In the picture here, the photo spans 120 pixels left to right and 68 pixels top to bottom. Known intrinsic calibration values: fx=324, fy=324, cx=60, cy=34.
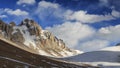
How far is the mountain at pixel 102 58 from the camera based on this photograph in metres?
129

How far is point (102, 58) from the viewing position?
144 meters

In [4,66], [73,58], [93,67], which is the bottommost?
[4,66]

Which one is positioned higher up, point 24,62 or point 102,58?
point 102,58

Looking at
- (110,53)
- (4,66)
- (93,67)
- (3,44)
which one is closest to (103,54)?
(110,53)

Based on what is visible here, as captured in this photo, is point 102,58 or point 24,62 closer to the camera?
point 24,62

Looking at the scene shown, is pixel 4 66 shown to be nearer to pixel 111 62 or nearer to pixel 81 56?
pixel 111 62

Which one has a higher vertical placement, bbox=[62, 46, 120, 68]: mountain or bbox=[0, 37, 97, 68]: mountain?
bbox=[62, 46, 120, 68]: mountain

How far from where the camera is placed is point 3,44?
441 ft

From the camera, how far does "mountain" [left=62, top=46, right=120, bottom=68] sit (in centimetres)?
12904

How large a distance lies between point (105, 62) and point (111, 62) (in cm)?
301

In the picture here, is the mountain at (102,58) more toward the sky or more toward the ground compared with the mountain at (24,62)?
more toward the sky

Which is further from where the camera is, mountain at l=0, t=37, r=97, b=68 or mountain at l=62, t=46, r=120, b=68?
mountain at l=62, t=46, r=120, b=68

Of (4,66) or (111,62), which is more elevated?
(111,62)

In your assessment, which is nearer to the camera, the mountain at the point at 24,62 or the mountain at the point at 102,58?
the mountain at the point at 24,62
